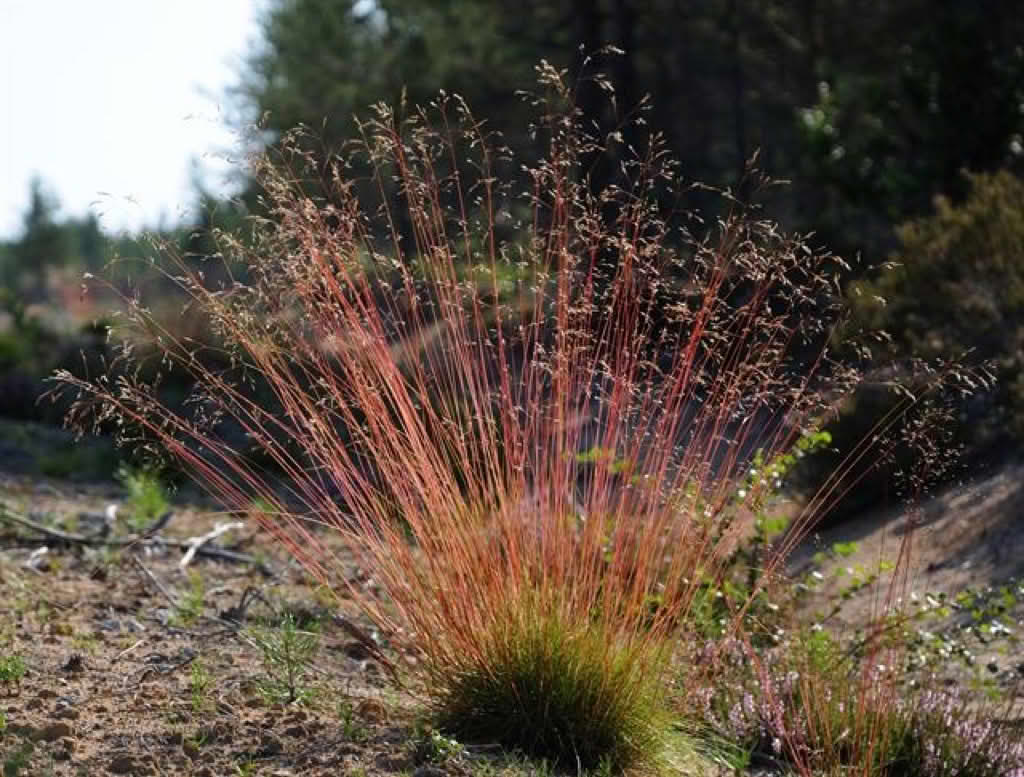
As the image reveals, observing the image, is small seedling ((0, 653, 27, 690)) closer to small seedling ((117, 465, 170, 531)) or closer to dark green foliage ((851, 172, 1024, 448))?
small seedling ((117, 465, 170, 531))

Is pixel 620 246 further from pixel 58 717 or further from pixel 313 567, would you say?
pixel 58 717

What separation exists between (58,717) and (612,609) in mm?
1379

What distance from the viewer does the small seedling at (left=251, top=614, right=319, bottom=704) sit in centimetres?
366

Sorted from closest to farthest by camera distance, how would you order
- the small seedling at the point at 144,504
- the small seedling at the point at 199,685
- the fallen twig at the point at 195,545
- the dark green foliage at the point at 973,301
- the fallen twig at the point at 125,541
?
1. the small seedling at the point at 199,685
2. the fallen twig at the point at 195,545
3. the fallen twig at the point at 125,541
4. the small seedling at the point at 144,504
5. the dark green foliage at the point at 973,301

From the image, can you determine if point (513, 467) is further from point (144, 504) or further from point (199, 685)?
point (144, 504)

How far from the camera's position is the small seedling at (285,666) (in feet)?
12.0

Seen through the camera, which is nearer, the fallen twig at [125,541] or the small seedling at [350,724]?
the small seedling at [350,724]

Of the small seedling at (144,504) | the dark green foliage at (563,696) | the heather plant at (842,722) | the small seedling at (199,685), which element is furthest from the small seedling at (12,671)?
the small seedling at (144,504)

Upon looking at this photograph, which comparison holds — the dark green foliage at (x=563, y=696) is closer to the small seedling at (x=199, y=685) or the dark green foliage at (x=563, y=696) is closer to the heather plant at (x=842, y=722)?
the heather plant at (x=842, y=722)

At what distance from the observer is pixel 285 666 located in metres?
3.85

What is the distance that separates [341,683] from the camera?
4.09 metres

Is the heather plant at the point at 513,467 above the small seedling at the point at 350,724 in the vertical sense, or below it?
above

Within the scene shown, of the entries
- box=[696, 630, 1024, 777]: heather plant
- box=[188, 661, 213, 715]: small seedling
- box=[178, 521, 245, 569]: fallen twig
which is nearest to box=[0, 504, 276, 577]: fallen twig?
box=[178, 521, 245, 569]: fallen twig

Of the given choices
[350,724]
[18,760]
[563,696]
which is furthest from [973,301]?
[18,760]
